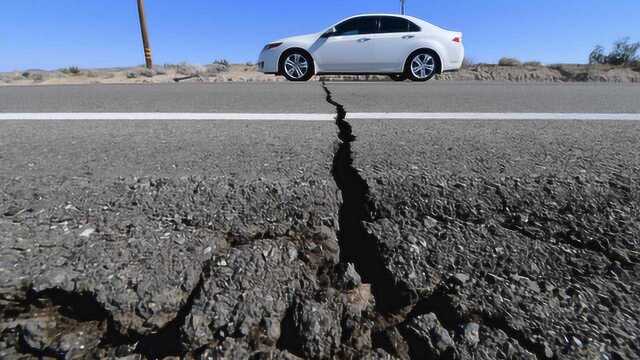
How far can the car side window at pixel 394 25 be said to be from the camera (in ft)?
24.5

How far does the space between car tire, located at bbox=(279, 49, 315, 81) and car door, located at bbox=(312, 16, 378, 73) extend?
7.7 inches

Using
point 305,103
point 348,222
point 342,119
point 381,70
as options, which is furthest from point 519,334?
point 381,70

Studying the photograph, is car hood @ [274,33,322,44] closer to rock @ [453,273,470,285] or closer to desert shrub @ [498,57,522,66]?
rock @ [453,273,470,285]

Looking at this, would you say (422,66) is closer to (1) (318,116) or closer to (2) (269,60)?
(2) (269,60)

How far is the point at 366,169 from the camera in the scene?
5.16 ft

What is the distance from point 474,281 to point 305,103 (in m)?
2.91

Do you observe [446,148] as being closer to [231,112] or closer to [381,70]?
[231,112]

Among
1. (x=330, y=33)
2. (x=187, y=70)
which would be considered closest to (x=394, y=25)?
(x=330, y=33)

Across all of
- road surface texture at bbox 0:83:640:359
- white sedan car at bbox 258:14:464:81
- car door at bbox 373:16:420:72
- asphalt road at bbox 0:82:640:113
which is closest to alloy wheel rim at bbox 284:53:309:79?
white sedan car at bbox 258:14:464:81

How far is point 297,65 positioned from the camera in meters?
7.47

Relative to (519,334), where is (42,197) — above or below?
above

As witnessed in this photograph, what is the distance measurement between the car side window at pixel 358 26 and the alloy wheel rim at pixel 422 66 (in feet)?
3.30

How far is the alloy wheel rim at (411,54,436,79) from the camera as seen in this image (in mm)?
7439

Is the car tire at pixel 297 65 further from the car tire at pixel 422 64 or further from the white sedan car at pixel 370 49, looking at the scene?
the car tire at pixel 422 64
